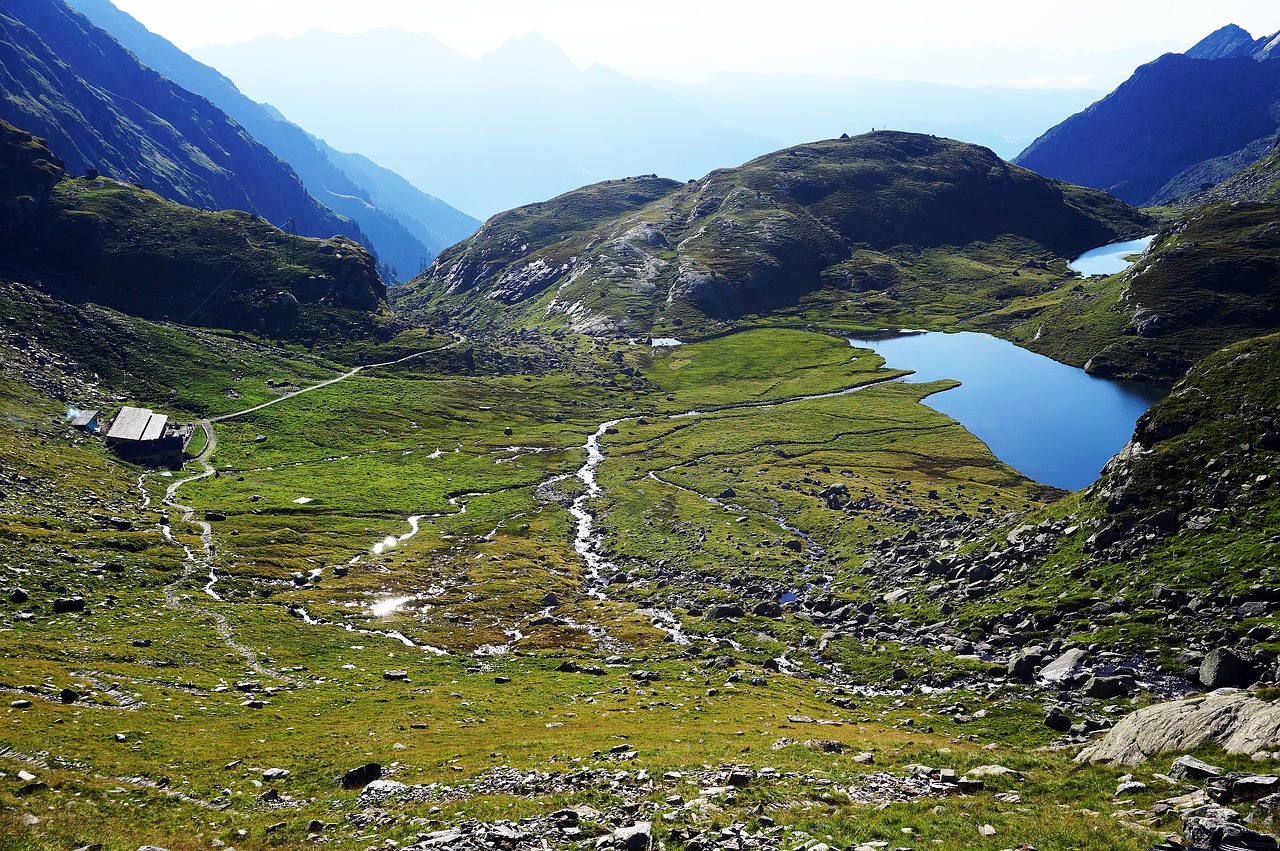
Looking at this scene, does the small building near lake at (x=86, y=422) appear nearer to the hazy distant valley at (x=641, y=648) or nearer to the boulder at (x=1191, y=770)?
the hazy distant valley at (x=641, y=648)

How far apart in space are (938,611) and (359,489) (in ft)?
345

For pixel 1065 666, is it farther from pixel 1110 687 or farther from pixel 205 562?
pixel 205 562

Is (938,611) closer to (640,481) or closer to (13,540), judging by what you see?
(640,481)

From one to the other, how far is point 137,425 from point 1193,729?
524ft

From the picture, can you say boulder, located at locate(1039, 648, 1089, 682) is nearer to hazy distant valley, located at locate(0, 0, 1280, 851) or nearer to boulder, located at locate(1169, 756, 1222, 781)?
hazy distant valley, located at locate(0, 0, 1280, 851)

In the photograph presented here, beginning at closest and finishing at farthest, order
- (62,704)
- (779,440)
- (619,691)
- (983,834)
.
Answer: (983,834) < (62,704) < (619,691) < (779,440)

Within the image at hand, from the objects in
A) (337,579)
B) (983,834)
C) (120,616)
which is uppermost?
(983,834)

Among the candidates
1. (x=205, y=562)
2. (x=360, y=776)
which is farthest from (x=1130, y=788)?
(x=205, y=562)

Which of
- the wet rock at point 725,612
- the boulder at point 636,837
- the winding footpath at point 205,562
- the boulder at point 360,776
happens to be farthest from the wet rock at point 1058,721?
the winding footpath at point 205,562

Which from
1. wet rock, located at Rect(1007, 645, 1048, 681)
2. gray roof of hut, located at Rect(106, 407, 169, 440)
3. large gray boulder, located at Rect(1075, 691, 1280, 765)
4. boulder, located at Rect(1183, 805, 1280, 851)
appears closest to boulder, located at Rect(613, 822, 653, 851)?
boulder, located at Rect(1183, 805, 1280, 851)

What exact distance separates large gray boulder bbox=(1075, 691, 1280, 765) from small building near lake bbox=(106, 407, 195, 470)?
14825 centimetres

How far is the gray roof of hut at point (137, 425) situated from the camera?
433 ft

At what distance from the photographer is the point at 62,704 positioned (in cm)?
4209

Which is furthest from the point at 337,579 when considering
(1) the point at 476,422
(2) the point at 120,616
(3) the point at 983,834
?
(1) the point at 476,422
